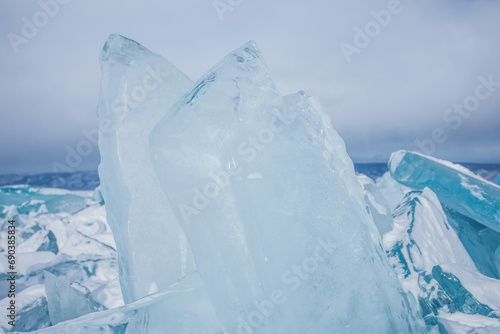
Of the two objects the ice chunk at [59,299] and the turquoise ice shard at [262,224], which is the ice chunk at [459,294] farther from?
the ice chunk at [59,299]

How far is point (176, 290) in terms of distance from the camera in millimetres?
1446

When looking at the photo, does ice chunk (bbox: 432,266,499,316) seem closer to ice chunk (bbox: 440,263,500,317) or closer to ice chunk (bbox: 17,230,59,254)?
ice chunk (bbox: 440,263,500,317)

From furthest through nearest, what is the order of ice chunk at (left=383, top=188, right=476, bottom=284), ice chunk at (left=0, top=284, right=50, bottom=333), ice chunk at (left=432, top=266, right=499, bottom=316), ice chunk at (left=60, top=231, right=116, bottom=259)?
ice chunk at (left=60, top=231, right=116, bottom=259), ice chunk at (left=383, top=188, right=476, bottom=284), ice chunk at (left=0, top=284, right=50, bottom=333), ice chunk at (left=432, top=266, right=499, bottom=316)

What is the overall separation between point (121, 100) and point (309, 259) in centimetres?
150

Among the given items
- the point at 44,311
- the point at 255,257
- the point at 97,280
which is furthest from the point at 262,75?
the point at 97,280

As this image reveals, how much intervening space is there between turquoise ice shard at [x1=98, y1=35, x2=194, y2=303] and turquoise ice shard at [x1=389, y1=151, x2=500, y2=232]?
2706mm

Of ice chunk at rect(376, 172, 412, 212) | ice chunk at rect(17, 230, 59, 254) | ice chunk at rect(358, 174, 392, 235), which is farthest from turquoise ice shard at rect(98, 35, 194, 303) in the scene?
ice chunk at rect(376, 172, 412, 212)

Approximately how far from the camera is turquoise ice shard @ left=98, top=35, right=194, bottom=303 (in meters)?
1.78

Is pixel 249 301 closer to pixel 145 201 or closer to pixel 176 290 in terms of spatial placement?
pixel 176 290

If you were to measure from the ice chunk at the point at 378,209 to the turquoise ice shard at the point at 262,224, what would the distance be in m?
1.57

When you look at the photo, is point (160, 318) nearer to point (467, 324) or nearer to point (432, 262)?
point (467, 324)

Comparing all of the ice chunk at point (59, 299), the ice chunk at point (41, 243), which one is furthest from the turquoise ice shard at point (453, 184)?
the ice chunk at point (41, 243)

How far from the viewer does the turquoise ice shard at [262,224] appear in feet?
3.93

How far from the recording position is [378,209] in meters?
2.98
